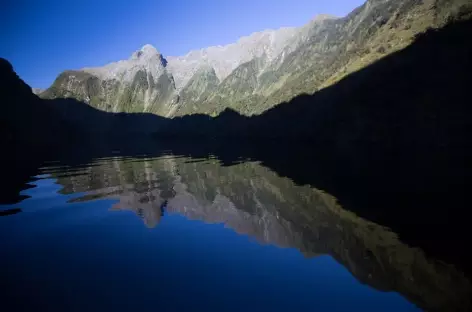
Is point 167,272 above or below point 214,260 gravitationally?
above

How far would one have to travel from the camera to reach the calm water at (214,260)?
10.8m

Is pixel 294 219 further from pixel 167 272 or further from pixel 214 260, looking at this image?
pixel 167 272

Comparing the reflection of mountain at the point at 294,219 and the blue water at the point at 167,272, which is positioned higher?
the blue water at the point at 167,272

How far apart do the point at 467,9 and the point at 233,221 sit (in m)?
164

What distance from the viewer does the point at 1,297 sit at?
11320 mm

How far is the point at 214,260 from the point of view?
1441 cm

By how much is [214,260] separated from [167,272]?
247 centimetres

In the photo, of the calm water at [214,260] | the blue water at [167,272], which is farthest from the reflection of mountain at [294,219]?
the blue water at [167,272]

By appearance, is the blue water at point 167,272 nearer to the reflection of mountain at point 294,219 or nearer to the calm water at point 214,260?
the calm water at point 214,260

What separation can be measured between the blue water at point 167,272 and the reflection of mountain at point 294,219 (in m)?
0.86

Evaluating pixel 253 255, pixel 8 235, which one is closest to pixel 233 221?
pixel 253 255

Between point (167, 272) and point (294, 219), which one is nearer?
point (167, 272)

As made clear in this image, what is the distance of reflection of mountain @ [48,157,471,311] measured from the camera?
11719 millimetres

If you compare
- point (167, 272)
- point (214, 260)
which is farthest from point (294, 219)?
point (167, 272)
